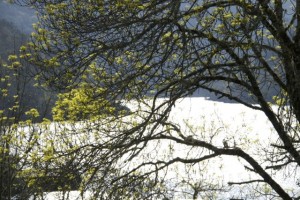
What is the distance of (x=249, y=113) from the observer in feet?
425

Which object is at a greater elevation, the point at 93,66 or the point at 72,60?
the point at 93,66

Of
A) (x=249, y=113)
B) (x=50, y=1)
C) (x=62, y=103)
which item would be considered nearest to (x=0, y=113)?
(x=62, y=103)

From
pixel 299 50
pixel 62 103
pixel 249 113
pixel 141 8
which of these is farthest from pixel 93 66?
pixel 249 113

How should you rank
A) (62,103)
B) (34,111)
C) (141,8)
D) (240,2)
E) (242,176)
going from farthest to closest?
(242,176) → (34,111) → (62,103) → (141,8) → (240,2)

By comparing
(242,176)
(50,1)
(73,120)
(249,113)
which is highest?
(249,113)

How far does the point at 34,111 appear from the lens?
10984mm

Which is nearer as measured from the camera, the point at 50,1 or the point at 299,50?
the point at 50,1

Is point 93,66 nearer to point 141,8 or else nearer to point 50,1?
point 50,1

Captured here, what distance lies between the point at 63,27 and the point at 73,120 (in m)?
2.65

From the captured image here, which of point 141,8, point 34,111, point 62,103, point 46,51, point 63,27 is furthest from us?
point 34,111

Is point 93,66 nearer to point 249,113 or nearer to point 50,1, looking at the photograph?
point 50,1

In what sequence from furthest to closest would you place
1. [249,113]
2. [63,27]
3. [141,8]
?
1. [249,113]
2. [63,27]
3. [141,8]

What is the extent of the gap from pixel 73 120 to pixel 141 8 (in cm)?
372

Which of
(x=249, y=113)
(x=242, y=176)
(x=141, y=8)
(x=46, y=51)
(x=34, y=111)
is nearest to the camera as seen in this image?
(x=141, y=8)
